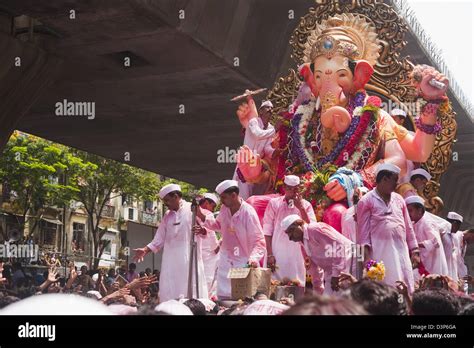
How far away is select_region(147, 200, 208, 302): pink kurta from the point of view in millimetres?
9359

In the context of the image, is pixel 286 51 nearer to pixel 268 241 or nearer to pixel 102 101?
pixel 102 101

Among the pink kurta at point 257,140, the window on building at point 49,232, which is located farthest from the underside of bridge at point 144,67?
the window on building at point 49,232

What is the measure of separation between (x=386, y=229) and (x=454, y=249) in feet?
11.2

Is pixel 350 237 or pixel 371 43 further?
pixel 371 43

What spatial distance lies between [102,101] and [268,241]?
7.57 m

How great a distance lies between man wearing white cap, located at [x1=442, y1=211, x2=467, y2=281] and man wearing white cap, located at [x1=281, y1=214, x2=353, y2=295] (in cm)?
246

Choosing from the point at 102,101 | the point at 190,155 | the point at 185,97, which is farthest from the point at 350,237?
the point at 190,155

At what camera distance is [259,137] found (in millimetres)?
10242

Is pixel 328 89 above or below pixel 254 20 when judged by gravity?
below

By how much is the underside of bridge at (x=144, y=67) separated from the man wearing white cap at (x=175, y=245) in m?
2.97

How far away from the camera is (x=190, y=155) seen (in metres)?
20.9

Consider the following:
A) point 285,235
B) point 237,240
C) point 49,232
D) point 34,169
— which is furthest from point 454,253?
point 49,232

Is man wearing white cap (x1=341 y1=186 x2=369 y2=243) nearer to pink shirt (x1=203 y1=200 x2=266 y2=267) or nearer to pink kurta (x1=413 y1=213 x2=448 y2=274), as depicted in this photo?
pink shirt (x1=203 y1=200 x2=266 y2=267)
